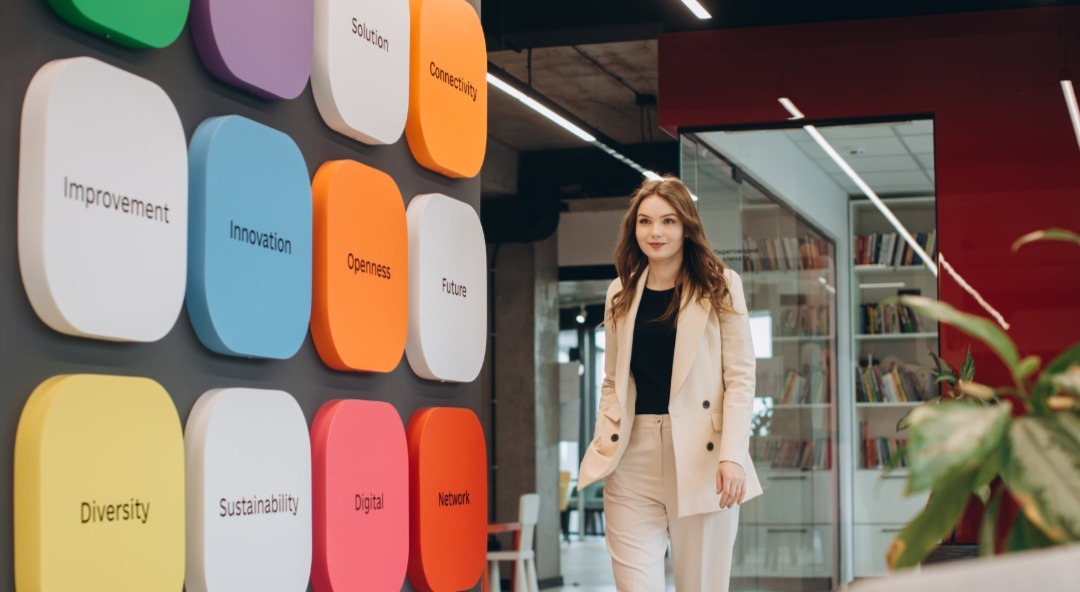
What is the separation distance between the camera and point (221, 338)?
7.18 ft

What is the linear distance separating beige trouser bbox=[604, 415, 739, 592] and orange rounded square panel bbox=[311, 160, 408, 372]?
0.94 m

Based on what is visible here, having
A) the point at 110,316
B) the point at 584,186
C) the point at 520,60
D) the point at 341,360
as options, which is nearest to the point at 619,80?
the point at 520,60

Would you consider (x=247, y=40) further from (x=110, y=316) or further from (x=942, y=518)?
(x=942, y=518)

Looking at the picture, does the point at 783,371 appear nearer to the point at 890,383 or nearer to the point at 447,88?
the point at 890,383

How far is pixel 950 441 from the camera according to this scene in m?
1.15

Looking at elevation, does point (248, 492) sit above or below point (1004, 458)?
Result: below

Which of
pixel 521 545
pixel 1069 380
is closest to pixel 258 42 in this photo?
pixel 1069 380

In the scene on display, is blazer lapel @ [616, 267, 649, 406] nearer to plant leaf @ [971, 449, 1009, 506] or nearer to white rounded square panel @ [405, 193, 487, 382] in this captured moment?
white rounded square panel @ [405, 193, 487, 382]

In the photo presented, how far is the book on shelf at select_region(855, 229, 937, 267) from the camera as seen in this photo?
297 inches

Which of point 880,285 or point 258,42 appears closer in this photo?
point 258,42

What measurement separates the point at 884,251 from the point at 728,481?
15.5 feet

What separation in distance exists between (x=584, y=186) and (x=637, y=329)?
873 centimetres

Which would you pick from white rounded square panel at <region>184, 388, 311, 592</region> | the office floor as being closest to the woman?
white rounded square panel at <region>184, 388, 311, 592</region>

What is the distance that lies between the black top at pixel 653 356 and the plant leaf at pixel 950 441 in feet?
7.70
